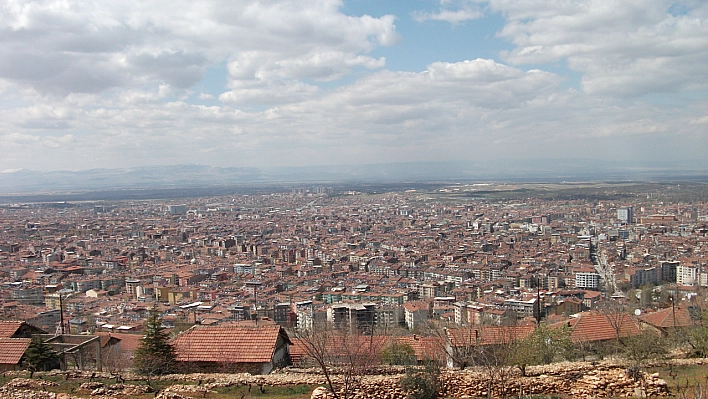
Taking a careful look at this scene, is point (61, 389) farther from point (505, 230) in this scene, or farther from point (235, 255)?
point (505, 230)

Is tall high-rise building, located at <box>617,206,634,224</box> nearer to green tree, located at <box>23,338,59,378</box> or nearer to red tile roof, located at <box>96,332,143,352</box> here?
red tile roof, located at <box>96,332,143,352</box>

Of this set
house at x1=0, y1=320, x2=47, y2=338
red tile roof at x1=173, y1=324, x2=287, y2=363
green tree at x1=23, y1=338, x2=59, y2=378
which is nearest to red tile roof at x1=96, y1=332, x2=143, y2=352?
house at x1=0, y1=320, x2=47, y2=338

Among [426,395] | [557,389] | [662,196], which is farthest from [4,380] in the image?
[662,196]

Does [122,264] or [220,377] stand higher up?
[220,377]

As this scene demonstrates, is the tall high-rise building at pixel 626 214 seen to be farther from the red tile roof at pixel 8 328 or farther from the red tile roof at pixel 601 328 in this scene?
the red tile roof at pixel 8 328

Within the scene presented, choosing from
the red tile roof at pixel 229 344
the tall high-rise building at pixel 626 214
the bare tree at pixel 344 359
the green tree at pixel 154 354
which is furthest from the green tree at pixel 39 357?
the tall high-rise building at pixel 626 214

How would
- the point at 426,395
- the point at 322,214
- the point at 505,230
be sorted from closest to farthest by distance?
the point at 426,395, the point at 505,230, the point at 322,214

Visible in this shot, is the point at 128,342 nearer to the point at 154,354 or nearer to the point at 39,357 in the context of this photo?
the point at 39,357
